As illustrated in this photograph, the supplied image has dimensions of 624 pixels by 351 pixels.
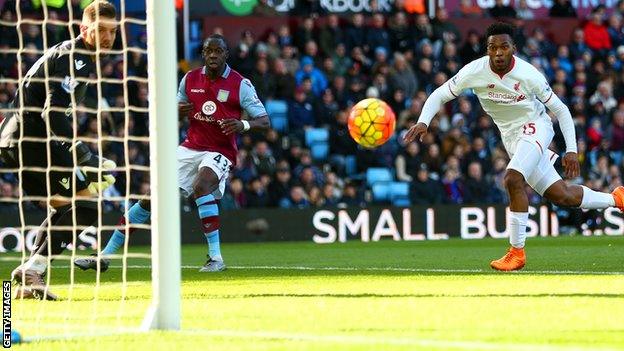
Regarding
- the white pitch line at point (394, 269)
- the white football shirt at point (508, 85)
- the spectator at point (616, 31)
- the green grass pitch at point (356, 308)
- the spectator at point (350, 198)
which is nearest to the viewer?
the green grass pitch at point (356, 308)

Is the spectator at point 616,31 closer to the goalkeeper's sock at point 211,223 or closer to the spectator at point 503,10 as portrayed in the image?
the spectator at point 503,10

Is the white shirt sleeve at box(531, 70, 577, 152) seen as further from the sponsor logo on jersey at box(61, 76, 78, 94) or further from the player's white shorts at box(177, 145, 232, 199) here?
the sponsor logo on jersey at box(61, 76, 78, 94)

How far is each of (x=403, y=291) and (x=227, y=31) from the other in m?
15.6

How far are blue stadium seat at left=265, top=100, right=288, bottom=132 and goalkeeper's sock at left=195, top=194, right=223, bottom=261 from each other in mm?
10004

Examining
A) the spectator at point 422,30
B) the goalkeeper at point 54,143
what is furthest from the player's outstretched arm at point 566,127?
the spectator at point 422,30

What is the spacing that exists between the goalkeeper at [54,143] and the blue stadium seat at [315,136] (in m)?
12.6

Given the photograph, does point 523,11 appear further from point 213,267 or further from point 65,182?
point 65,182

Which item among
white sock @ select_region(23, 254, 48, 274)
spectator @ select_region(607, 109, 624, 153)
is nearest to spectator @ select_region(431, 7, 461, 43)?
spectator @ select_region(607, 109, 624, 153)

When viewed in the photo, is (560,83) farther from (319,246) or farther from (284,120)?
(319,246)

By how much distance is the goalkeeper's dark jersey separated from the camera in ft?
31.8

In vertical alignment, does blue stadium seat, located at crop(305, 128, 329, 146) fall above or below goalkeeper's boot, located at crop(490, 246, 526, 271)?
above

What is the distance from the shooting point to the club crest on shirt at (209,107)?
1275cm

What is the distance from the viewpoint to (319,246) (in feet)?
60.7

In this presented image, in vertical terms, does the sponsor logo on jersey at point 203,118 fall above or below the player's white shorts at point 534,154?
above
